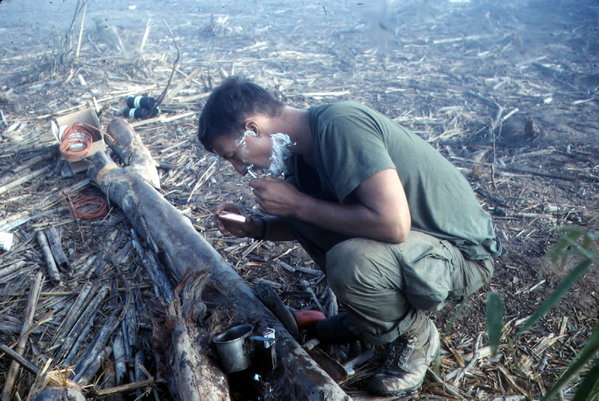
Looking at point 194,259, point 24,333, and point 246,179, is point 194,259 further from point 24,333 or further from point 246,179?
point 246,179

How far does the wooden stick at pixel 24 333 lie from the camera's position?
2.37 m

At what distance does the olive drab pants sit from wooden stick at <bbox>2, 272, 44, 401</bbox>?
79.5 inches

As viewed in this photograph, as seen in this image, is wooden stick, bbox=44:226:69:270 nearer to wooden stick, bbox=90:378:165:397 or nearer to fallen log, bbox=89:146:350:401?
fallen log, bbox=89:146:350:401

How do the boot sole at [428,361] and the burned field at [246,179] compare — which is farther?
the burned field at [246,179]

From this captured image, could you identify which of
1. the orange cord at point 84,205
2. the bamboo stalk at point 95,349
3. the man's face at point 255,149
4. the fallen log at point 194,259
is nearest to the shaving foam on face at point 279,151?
the man's face at point 255,149

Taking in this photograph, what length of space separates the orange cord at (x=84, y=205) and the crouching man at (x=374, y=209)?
2433 millimetres

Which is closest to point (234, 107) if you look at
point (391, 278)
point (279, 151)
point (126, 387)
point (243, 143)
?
point (243, 143)

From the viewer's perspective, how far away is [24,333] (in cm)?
279

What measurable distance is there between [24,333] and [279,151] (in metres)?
2.20

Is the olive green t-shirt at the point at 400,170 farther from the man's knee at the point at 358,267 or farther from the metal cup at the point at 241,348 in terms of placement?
the metal cup at the point at 241,348

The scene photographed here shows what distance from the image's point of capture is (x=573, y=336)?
8.96 ft

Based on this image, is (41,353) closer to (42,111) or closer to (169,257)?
(169,257)

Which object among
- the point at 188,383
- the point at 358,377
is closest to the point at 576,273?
the point at 188,383

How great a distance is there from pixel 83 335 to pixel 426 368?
236cm
